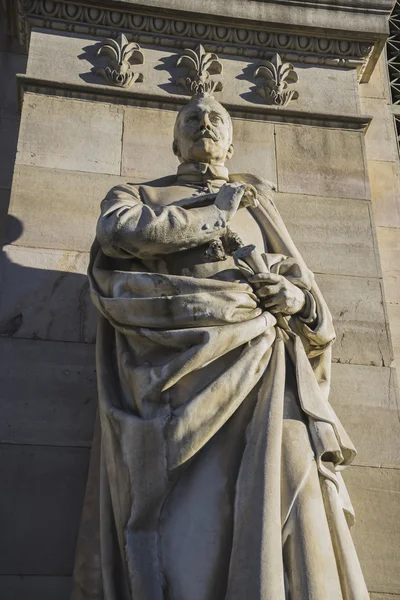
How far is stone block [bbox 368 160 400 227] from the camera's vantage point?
24.3ft

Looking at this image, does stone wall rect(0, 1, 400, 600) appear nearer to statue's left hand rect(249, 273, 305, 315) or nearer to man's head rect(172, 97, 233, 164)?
man's head rect(172, 97, 233, 164)

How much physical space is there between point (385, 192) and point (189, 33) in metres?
2.06

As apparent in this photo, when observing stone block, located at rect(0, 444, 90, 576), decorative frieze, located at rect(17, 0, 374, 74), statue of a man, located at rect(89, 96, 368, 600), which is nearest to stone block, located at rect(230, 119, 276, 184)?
decorative frieze, located at rect(17, 0, 374, 74)

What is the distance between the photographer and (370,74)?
8.13m

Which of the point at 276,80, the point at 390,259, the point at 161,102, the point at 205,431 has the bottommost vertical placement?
the point at 205,431

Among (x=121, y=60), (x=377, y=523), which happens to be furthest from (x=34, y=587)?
(x=121, y=60)

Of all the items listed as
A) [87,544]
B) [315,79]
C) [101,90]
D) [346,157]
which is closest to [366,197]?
[346,157]

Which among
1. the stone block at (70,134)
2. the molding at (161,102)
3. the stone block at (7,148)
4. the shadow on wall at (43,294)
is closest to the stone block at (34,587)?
the shadow on wall at (43,294)

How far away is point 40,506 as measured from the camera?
17.9 ft

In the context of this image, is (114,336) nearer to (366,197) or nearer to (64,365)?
(64,365)

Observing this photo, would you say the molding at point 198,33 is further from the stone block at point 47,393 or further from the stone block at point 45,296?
the stone block at point 47,393

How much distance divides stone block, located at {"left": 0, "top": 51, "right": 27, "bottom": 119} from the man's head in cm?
224

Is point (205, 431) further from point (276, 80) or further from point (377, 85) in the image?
point (377, 85)

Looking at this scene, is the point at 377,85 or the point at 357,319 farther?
the point at 377,85
